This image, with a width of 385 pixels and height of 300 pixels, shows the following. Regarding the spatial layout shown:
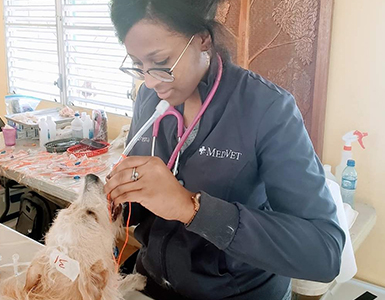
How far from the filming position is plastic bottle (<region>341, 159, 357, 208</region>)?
73.0 inches

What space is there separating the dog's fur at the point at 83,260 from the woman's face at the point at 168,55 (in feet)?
1.27

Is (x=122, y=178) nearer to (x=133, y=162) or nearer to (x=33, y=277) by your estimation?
(x=133, y=162)

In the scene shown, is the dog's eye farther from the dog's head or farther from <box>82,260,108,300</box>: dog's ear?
<box>82,260,108,300</box>: dog's ear

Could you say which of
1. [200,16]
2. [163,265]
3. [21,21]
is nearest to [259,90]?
[200,16]

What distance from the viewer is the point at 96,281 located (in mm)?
1032

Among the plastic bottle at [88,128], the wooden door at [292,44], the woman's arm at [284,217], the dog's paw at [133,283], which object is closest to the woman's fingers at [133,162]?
the woman's arm at [284,217]

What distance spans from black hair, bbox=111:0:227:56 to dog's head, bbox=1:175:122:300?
51 cm

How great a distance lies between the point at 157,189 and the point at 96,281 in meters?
0.33

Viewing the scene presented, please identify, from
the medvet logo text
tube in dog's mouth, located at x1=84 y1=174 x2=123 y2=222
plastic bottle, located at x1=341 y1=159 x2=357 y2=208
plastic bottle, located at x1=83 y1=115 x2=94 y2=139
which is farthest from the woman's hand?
plastic bottle, located at x1=83 y1=115 x2=94 y2=139

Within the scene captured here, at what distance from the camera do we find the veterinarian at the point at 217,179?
90 centimetres

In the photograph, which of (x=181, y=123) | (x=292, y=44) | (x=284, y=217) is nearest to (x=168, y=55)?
(x=181, y=123)

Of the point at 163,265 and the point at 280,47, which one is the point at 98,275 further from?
the point at 280,47

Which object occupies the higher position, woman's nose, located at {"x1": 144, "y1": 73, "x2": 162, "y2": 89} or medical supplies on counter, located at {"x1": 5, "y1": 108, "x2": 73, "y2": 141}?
woman's nose, located at {"x1": 144, "y1": 73, "x2": 162, "y2": 89}

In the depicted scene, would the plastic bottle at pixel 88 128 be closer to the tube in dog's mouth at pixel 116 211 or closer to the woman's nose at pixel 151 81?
the tube in dog's mouth at pixel 116 211
